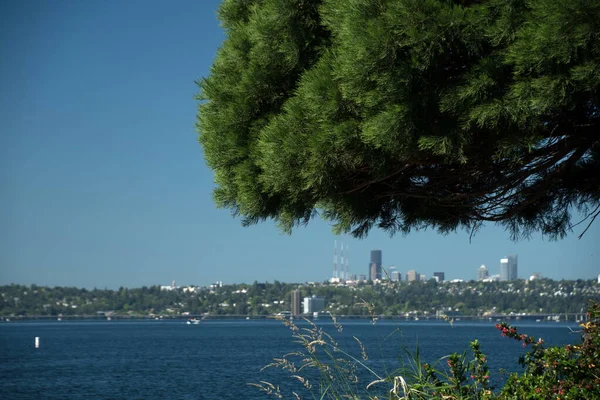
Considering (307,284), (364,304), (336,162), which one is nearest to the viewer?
(336,162)

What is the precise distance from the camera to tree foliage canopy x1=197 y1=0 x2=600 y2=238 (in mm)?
3773

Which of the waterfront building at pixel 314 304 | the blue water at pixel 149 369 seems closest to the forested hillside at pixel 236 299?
the waterfront building at pixel 314 304

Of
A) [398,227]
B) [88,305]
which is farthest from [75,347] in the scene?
[88,305]

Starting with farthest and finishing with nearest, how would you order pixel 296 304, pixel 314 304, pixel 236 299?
pixel 236 299 → pixel 296 304 → pixel 314 304

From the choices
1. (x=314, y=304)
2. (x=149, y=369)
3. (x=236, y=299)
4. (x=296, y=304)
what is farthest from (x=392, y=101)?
(x=236, y=299)

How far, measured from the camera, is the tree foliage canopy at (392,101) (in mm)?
3773

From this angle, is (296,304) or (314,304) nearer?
(314,304)

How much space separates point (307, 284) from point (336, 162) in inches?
6328

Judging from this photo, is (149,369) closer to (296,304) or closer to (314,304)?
(314,304)

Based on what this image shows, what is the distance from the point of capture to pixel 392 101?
3.95 m

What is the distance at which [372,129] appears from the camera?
3936mm

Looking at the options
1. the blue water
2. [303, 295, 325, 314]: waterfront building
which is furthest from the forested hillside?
the blue water

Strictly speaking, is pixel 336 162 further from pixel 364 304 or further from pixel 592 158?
pixel 592 158

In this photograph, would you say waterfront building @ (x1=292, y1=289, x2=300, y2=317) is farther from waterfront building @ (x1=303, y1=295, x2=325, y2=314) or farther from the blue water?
the blue water
